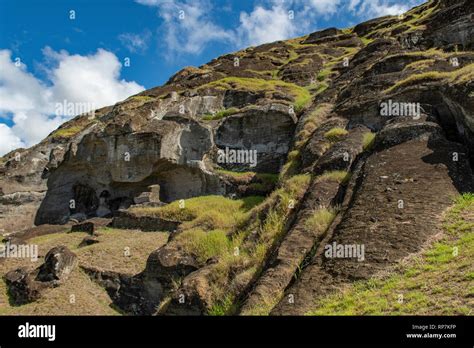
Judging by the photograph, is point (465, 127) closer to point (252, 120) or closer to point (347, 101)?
point (347, 101)

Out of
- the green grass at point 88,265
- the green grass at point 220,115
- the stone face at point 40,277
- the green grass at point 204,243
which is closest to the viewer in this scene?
the green grass at point 88,265

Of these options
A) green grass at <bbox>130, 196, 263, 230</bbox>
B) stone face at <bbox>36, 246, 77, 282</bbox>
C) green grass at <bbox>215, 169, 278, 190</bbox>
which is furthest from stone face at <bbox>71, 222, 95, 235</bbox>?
green grass at <bbox>215, 169, 278, 190</bbox>

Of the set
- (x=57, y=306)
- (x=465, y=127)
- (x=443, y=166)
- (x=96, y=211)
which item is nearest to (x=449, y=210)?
(x=443, y=166)

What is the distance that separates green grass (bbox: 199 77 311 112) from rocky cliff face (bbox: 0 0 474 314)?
0.22 metres

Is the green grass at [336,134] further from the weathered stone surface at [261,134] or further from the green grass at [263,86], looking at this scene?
the green grass at [263,86]

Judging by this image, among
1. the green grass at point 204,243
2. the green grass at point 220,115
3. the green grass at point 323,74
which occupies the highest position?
the green grass at point 323,74

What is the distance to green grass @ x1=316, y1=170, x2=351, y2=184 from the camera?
48.1 feet

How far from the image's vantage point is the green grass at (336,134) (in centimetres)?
1925

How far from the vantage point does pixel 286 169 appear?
21.0 m

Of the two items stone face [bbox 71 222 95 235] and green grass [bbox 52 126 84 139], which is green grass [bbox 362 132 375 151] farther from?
green grass [bbox 52 126 84 139]

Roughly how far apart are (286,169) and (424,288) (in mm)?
13547

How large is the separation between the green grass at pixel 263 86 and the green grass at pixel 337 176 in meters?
21.4
